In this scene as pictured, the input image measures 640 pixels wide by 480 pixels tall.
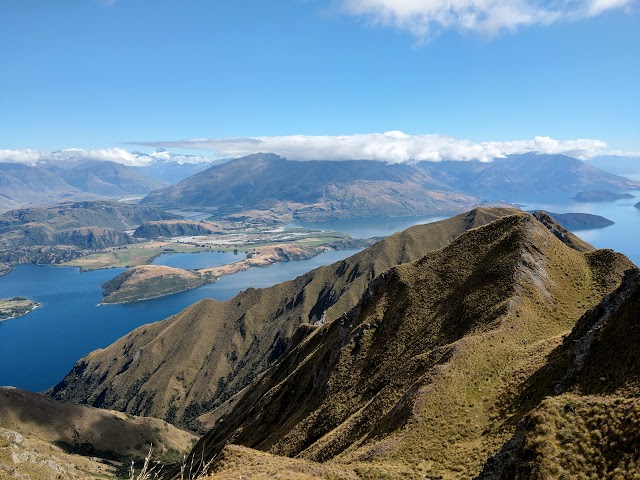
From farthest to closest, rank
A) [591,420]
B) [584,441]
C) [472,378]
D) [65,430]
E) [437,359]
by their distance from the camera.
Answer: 1. [65,430]
2. [437,359]
3. [472,378]
4. [591,420]
5. [584,441]

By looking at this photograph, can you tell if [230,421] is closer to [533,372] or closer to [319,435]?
[319,435]

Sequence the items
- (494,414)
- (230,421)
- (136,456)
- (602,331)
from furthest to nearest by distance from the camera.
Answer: (136,456) < (230,421) < (494,414) < (602,331)

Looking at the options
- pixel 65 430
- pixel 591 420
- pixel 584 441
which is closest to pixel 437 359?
pixel 591 420

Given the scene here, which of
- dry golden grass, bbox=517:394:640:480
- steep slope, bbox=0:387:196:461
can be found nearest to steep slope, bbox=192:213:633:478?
dry golden grass, bbox=517:394:640:480

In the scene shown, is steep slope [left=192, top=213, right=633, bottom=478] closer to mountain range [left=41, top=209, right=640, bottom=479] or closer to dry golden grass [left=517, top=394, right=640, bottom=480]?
mountain range [left=41, top=209, right=640, bottom=479]

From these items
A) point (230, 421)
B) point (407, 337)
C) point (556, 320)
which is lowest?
point (230, 421)

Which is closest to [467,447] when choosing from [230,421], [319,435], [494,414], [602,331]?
[494,414]

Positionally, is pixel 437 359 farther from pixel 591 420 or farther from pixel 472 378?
Result: pixel 591 420

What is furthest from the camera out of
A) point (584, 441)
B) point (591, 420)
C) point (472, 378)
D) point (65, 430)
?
point (65, 430)
